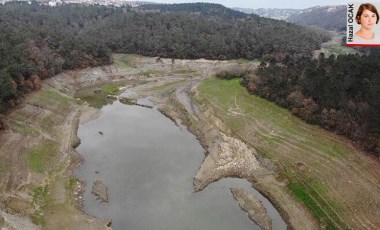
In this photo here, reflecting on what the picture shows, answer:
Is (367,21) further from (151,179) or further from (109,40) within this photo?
(109,40)

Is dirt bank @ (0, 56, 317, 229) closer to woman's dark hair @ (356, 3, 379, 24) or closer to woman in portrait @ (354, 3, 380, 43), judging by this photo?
woman in portrait @ (354, 3, 380, 43)

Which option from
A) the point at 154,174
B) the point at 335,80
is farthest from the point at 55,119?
the point at 335,80

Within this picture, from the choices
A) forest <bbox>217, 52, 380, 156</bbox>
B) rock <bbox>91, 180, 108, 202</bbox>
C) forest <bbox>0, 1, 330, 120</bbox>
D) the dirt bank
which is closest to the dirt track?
the dirt bank

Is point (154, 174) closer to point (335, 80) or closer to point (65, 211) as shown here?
point (65, 211)

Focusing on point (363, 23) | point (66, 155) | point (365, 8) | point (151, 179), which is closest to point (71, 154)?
point (66, 155)

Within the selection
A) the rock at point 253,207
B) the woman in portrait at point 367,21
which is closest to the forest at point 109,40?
the rock at point 253,207
